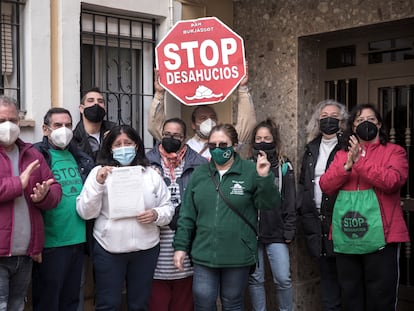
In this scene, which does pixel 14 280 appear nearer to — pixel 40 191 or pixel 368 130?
pixel 40 191

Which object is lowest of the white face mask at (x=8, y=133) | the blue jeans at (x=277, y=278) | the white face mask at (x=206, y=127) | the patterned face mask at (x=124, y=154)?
the blue jeans at (x=277, y=278)

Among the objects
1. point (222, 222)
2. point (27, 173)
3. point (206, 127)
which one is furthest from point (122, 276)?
point (206, 127)

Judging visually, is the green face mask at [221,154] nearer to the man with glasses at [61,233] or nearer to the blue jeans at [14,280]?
the man with glasses at [61,233]

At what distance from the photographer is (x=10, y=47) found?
192 inches

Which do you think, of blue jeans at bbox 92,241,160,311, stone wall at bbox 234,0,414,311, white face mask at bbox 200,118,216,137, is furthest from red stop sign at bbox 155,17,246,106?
blue jeans at bbox 92,241,160,311

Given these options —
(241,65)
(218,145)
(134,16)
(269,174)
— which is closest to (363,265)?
(269,174)

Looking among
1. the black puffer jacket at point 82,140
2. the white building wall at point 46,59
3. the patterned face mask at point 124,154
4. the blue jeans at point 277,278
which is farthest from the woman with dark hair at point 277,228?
the white building wall at point 46,59

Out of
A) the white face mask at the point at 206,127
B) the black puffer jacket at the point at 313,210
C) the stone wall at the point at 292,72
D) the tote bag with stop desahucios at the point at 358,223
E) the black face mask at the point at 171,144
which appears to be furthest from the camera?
the stone wall at the point at 292,72

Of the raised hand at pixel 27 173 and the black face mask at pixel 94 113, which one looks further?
the black face mask at pixel 94 113

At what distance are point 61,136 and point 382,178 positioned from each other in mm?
2365

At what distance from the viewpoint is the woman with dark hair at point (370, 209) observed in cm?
407

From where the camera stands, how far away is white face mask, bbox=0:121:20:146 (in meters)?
3.57

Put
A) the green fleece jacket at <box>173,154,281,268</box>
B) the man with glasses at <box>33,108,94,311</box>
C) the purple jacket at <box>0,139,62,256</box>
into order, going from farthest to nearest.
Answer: the man with glasses at <box>33,108,94,311</box> → the green fleece jacket at <box>173,154,281,268</box> → the purple jacket at <box>0,139,62,256</box>

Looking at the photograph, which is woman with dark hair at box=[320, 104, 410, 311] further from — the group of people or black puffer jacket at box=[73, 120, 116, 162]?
black puffer jacket at box=[73, 120, 116, 162]
